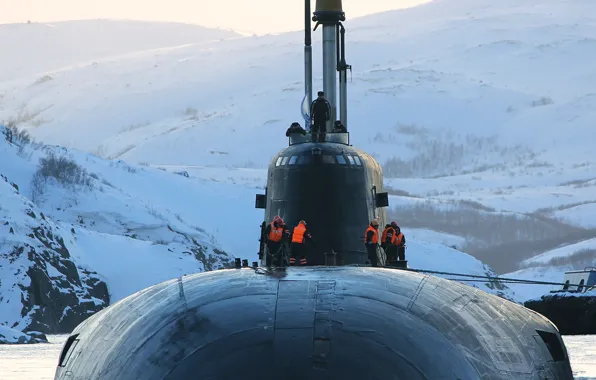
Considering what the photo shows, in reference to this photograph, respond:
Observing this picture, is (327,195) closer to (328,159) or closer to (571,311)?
(328,159)

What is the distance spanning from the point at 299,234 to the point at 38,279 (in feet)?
236

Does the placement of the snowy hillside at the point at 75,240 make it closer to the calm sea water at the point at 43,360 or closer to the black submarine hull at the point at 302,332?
the calm sea water at the point at 43,360

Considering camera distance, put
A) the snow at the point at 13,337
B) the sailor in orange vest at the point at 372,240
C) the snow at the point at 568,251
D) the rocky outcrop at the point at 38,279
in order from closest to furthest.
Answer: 1. the sailor in orange vest at the point at 372,240
2. the snow at the point at 13,337
3. the rocky outcrop at the point at 38,279
4. the snow at the point at 568,251

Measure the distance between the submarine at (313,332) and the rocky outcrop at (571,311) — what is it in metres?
47.8

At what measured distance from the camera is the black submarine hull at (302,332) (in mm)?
9922

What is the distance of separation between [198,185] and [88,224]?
2082 inches

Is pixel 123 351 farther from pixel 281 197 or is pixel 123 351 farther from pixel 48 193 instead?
pixel 48 193

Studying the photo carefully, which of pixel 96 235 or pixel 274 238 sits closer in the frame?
pixel 274 238

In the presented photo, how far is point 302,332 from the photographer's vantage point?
1006 cm

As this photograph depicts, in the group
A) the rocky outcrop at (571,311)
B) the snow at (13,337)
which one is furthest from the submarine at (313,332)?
the snow at (13,337)

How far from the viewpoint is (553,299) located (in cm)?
6288

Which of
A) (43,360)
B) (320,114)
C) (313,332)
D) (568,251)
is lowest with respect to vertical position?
(43,360)

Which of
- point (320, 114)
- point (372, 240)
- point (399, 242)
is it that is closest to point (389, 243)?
point (399, 242)

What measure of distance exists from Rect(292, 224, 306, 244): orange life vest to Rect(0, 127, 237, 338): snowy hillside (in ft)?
219
